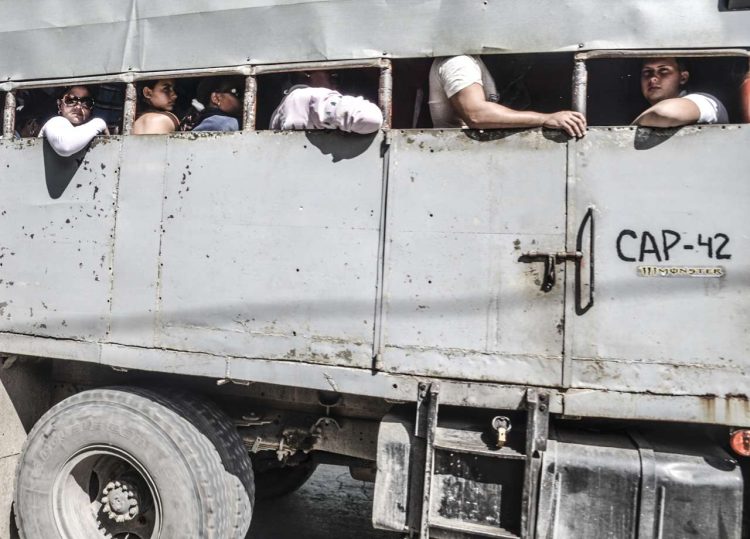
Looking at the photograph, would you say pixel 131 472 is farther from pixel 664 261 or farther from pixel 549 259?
pixel 664 261

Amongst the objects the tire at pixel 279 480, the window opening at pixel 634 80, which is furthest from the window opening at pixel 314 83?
the tire at pixel 279 480

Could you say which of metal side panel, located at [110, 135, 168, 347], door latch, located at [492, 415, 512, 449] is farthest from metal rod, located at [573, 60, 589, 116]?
metal side panel, located at [110, 135, 168, 347]

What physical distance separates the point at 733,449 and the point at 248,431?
2400 millimetres

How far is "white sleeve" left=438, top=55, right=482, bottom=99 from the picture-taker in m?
2.71

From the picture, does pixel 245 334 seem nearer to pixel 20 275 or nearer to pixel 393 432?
pixel 393 432

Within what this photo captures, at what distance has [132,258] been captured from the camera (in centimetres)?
306

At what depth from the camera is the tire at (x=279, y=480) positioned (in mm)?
4547

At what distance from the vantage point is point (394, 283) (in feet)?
8.84

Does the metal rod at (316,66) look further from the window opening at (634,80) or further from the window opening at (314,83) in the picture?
the window opening at (634,80)

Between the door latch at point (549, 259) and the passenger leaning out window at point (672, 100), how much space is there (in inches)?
24.7

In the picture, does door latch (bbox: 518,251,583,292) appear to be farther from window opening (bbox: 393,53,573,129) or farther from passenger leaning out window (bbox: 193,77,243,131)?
passenger leaning out window (bbox: 193,77,243,131)

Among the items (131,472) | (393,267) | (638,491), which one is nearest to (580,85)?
(393,267)

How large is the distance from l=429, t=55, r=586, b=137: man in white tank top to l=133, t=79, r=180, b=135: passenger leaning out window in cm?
147

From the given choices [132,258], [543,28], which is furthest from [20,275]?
[543,28]
